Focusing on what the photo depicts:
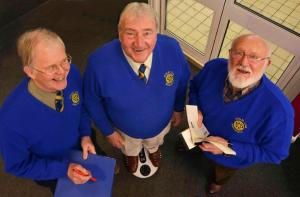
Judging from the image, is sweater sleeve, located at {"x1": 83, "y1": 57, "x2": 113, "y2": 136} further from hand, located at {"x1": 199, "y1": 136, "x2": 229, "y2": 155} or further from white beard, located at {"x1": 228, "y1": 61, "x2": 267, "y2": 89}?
white beard, located at {"x1": 228, "y1": 61, "x2": 267, "y2": 89}

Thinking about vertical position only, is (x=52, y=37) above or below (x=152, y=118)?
above

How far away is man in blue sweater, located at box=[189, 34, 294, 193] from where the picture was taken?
1675mm

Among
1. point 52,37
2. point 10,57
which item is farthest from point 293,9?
point 10,57

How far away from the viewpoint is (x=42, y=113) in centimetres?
160

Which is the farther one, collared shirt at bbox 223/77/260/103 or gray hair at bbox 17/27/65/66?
collared shirt at bbox 223/77/260/103

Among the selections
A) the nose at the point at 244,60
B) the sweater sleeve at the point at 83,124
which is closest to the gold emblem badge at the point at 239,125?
the nose at the point at 244,60

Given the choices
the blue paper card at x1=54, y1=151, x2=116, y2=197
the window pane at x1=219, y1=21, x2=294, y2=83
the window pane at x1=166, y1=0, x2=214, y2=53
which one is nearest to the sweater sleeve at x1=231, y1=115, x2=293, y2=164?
the blue paper card at x1=54, y1=151, x2=116, y2=197

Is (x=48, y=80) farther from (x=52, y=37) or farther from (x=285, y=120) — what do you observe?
(x=285, y=120)

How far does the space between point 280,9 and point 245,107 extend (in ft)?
9.23

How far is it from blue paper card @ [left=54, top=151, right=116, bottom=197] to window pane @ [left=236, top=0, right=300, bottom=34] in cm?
292

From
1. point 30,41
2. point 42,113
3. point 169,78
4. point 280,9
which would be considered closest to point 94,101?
point 42,113

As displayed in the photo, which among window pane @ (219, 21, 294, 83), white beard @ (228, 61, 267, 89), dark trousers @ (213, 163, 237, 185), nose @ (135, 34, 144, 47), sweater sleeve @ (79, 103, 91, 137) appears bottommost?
dark trousers @ (213, 163, 237, 185)

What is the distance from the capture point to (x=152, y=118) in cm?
209

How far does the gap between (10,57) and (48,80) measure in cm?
264
